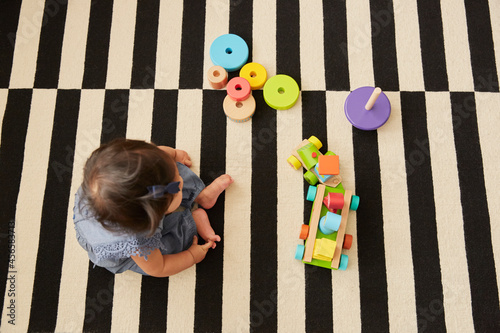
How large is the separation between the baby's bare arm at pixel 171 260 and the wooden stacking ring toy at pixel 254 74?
450 mm

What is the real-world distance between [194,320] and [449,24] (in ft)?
3.62

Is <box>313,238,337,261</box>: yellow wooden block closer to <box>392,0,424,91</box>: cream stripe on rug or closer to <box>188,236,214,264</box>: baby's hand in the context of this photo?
<box>188,236,214,264</box>: baby's hand

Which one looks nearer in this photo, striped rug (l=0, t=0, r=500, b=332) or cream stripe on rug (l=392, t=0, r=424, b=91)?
striped rug (l=0, t=0, r=500, b=332)

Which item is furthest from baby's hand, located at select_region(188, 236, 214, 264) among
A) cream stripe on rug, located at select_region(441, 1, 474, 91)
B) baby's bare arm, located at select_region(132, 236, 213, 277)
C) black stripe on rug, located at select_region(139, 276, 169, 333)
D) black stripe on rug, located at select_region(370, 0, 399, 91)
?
Answer: cream stripe on rug, located at select_region(441, 1, 474, 91)

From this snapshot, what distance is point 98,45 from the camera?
1088mm

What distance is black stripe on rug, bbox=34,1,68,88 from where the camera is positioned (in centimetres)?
106

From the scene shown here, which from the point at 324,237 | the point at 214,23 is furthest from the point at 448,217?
the point at 214,23

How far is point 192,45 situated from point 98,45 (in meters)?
0.28

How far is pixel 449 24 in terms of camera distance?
1088 millimetres

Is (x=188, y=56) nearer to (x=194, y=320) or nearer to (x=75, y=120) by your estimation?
(x=75, y=120)

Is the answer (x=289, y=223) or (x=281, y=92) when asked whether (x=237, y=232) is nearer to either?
(x=289, y=223)

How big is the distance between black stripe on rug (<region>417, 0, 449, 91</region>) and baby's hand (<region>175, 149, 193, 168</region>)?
70 centimetres

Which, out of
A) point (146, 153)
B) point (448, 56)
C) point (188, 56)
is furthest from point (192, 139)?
point (448, 56)

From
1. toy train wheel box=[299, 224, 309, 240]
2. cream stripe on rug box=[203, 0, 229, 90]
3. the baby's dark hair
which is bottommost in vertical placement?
toy train wheel box=[299, 224, 309, 240]
